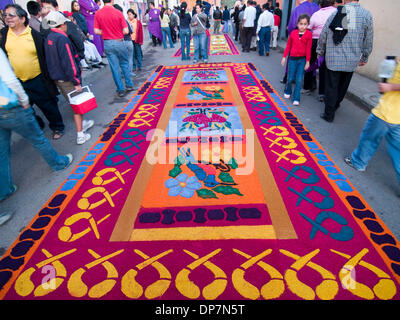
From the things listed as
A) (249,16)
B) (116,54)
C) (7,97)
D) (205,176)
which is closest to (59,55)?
(7,97)

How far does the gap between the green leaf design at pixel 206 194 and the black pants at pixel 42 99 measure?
2638 mm

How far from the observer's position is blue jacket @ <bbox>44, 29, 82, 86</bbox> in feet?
9.34

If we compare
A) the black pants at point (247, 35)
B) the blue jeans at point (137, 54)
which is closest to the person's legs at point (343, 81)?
the blue jeans at point (137, 54)

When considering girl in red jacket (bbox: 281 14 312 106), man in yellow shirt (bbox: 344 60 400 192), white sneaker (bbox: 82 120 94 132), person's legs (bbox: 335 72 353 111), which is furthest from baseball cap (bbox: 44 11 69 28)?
person's legs (bbox: 335 72 353 111)

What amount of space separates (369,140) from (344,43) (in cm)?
163

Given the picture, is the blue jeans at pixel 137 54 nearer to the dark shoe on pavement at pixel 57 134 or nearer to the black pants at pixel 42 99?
the black pants at pixel 42 99

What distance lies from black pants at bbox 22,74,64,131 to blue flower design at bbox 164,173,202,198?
2.25 meters

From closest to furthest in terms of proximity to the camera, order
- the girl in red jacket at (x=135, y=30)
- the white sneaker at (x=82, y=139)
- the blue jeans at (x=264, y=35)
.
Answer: the white sneaker at (x=82, y=139), the girl in red jacket at (x=135, y=30), the blue jeans at (x=264, y=35)

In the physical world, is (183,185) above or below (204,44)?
below

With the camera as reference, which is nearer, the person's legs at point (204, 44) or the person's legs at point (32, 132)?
the person's legs at point (32, 132)

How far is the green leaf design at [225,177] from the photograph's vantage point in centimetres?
253

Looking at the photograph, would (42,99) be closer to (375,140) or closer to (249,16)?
(375,140)

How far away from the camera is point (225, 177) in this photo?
2572mm
